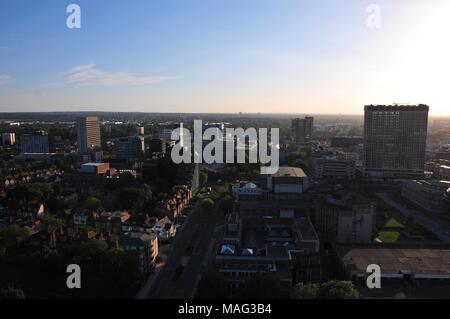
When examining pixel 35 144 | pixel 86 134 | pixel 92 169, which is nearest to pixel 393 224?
pixel 92 169

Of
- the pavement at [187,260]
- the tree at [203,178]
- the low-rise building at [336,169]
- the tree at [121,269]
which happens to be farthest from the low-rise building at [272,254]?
the low-rise building at [336,169]

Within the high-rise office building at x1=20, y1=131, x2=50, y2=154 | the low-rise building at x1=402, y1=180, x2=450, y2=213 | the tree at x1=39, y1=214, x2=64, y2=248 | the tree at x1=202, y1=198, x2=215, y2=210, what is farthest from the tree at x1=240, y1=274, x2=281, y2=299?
the high-rise office building at x1=20, y1=131, x2=50, y2=154

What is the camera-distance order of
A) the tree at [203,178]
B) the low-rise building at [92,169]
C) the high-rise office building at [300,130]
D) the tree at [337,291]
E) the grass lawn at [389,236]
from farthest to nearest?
the high-rise office building at [300,130] → the tree at [203,178] → the low-rise building at [92,169] → the grass lawn at [389,236] → the tree at [337,291]

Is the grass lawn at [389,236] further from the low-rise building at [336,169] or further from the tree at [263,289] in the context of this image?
the low-rise building at [336,169]

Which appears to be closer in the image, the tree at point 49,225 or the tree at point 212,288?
the tree at point 212,288

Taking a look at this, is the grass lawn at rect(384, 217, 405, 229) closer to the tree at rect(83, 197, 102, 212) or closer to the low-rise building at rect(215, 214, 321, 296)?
the low-rise building at rect(215, 214, 321, 296)
